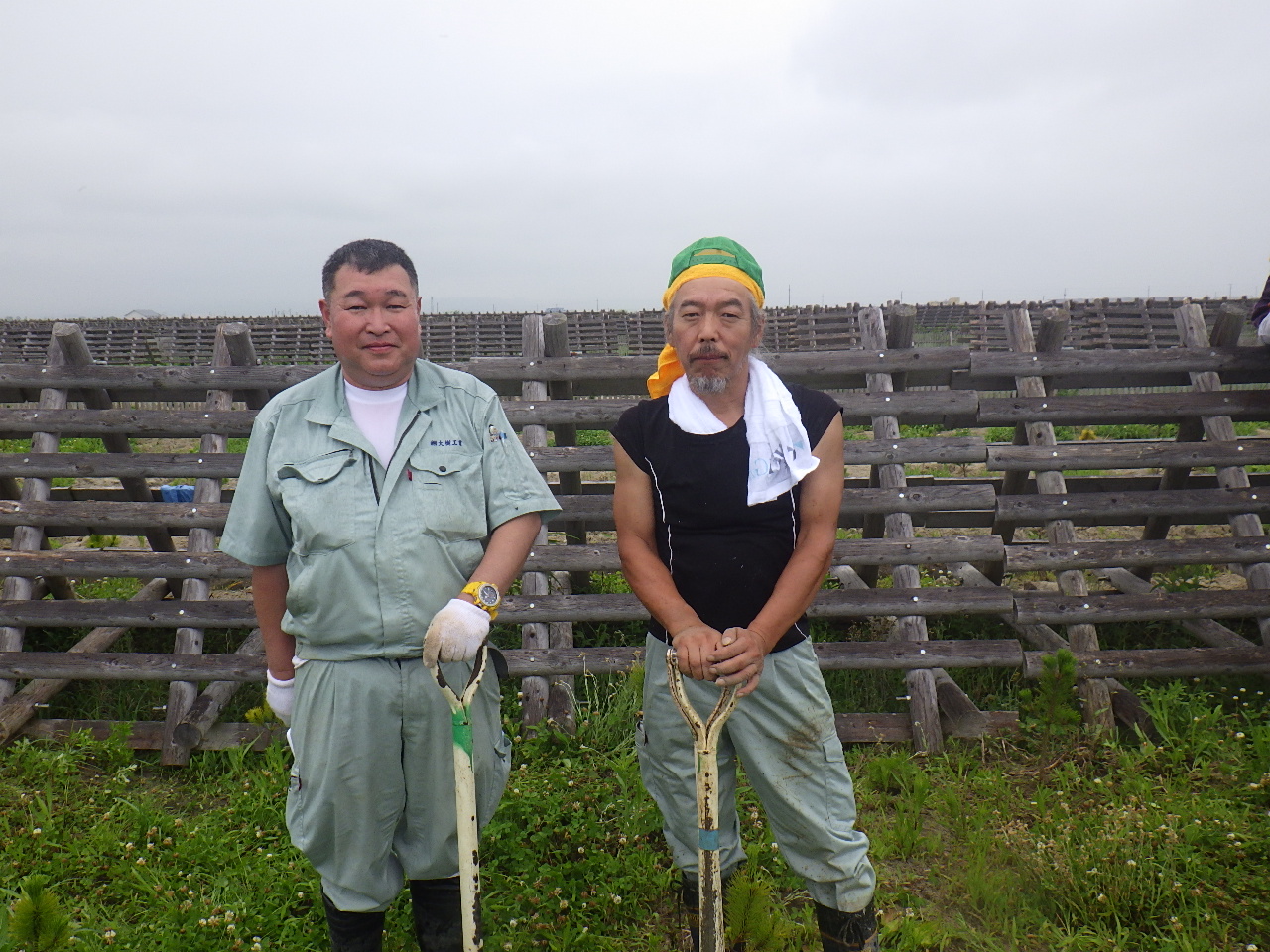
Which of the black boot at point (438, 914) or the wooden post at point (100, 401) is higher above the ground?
the wooden post at point (100, 401)

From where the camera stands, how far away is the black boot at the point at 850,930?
263 cm

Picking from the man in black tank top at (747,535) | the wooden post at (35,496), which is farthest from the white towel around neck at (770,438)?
the wooden post at (35,496)

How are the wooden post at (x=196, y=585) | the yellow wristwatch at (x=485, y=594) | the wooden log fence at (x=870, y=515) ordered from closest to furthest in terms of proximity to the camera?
the yellow wristwatch at (x=485, y=594), the wooden post at (x=196, y=585), the wooden log fence at (x=870, y=515)

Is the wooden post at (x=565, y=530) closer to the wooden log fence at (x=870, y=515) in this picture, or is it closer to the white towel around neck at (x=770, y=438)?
the wooden log fence at (x=870, y=515)

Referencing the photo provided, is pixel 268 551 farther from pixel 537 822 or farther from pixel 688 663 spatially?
pixel 537 822

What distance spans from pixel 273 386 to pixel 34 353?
82.9ft

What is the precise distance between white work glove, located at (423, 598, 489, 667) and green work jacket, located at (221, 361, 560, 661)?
0.70ft

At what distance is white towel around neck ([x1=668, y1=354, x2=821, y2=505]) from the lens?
2508 millimetres

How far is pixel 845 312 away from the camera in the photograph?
75.4 ft

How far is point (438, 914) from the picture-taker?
2.64 metres

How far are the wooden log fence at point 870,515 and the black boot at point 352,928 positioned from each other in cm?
192

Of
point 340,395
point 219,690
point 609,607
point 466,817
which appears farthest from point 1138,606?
point 219,690

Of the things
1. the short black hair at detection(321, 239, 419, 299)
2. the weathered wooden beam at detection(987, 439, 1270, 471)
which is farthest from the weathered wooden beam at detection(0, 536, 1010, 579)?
the short black hair at detection(321, 239, 419, 299)

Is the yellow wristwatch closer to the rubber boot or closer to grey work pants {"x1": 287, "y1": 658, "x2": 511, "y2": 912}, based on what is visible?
grey work pants {"x1": 287, "y1": 658, "x2": 511, "y2": 912}
